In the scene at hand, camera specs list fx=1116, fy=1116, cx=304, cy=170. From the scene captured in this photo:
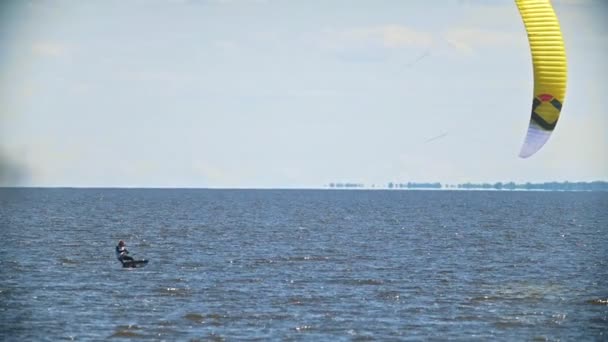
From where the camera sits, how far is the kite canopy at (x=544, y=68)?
43.5m

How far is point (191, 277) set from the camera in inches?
2327

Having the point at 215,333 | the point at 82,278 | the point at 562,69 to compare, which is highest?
the point at 562,69

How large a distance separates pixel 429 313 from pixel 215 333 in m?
9.82

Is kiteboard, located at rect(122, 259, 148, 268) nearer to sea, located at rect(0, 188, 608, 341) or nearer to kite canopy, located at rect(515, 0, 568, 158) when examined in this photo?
sea, located at rect(0, 188, 608, 341)

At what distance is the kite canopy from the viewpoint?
4353cm

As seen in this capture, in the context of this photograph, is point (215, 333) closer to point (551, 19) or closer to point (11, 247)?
point (551, 19)

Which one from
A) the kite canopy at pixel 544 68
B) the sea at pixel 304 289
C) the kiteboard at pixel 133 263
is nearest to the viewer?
the sea at pixel 304 289

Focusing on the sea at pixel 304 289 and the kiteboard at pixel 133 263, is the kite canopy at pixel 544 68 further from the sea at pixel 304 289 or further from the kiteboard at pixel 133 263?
the kiteboard at pixel 133 263

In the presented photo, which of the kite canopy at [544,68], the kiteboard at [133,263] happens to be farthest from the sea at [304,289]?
the kite canopy at [544,68]

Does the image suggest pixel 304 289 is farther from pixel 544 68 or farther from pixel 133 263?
pixel 544 68

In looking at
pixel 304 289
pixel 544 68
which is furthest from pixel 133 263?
pixel 544 68

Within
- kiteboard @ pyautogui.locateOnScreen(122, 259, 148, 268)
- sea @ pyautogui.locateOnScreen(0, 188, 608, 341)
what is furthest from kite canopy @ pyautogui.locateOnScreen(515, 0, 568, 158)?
kiteboard @ pyautogui.locateOnScreen(122, 259, 148, 268)

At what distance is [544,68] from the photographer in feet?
145

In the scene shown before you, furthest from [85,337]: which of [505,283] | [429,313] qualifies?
[505,283]
